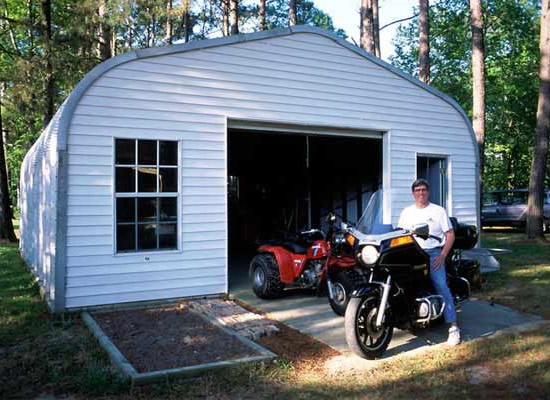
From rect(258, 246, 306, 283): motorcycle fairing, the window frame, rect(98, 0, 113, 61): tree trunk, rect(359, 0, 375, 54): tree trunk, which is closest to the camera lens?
the window frame

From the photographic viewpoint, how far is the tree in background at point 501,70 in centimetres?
2498

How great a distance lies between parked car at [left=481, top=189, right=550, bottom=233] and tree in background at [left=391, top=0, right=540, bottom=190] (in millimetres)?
6874

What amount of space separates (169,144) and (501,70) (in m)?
24.8

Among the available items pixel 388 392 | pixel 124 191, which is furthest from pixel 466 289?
pixel 124 191

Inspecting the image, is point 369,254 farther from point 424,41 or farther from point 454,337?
point 424,41

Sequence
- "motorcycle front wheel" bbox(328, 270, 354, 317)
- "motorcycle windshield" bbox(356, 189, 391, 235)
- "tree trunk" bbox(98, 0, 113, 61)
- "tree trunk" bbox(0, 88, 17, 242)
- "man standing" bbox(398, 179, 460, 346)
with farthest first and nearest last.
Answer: "tree trunk" bbox(0, 88, 17, 242), "tree trunk" bbox(98, 0, 113, 61), "motorcycle front wheel" bbox(328, 270, 354, 317), "motorcycle windshield" bbox(356, 189, 391, 235), "man standing" bbox(398, 179, 460, 346)

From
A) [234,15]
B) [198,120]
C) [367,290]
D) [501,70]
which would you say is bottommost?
[367,290]

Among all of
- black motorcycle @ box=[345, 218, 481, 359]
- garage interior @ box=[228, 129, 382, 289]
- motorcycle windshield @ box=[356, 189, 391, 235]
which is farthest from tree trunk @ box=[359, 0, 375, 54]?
black motorcycle @ box=[345, 218, 481, 359]

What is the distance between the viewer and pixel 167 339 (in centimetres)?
518

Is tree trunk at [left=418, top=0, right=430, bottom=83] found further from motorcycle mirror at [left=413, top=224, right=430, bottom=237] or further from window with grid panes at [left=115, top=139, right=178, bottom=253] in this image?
motorcycle mirror at [left=413, top=224, right=430, bottom=237]

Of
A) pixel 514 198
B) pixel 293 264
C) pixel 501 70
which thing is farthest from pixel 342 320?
pixel 501 70

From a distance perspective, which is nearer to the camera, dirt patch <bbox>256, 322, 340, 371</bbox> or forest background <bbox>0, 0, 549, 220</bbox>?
dirt patch <bbox>256, 322, 340, 371</bbox>

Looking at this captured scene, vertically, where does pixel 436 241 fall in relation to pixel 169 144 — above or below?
below

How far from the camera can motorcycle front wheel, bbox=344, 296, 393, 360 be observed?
441cm
